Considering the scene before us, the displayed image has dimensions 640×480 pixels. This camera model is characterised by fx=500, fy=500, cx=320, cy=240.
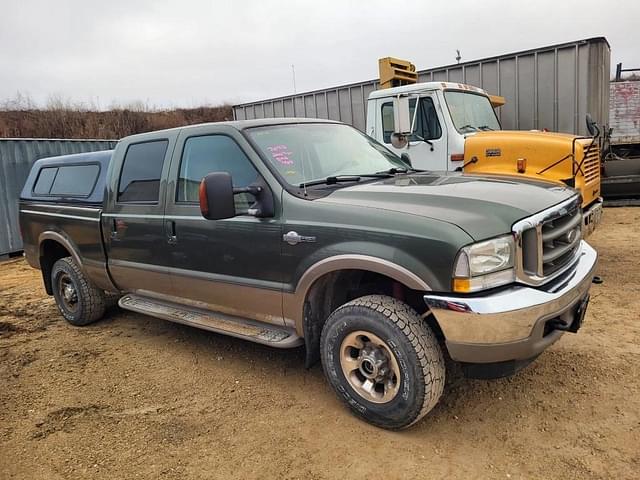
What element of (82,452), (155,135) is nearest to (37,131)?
(155,135)

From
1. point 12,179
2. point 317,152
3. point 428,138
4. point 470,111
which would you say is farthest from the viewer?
point 12,179

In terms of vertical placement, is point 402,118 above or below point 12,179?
above

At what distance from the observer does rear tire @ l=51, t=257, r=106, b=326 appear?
5.16 meters

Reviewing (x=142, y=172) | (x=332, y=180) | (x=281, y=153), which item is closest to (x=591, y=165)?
(x=332, y=180)

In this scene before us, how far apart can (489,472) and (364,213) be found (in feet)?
4.99

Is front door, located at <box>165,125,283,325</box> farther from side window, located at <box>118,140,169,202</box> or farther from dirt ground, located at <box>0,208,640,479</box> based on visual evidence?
dirt ground, located at <box>0,208,640,479</box>

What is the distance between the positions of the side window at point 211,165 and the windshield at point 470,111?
3.98 metres

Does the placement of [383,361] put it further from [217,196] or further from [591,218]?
[591,218]

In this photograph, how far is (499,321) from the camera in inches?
99.1

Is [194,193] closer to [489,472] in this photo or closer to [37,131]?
[489,472]

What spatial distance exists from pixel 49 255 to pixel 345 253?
419 centimetres

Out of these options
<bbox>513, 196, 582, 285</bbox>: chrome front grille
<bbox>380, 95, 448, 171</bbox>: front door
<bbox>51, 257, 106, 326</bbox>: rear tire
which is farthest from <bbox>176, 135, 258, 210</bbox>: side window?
<bbox>380, 95, 448, 171</bbox>: front door

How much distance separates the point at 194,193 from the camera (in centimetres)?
385

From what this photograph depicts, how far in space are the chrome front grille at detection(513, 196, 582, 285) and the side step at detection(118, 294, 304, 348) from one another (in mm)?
1536
